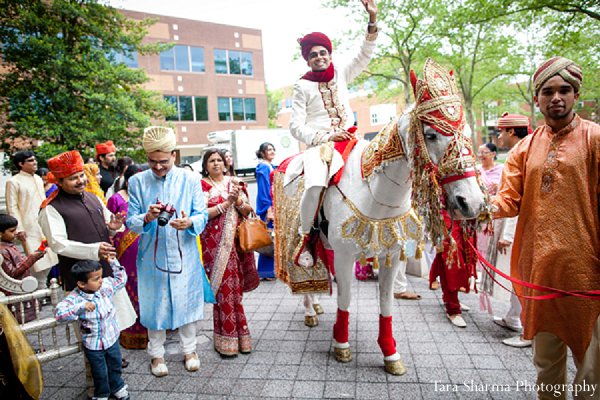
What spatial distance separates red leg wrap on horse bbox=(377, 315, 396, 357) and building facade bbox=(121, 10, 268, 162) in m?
25.5

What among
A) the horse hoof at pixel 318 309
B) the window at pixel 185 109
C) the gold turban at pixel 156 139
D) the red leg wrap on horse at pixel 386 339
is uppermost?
the window at pixel 185 109

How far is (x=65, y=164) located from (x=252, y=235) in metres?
1.74

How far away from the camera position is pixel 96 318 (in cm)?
266

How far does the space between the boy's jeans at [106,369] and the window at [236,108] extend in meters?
28.1

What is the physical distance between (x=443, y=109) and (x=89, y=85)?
9.56 meters

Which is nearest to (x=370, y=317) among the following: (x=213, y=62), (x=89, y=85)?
(x=89, y=85)

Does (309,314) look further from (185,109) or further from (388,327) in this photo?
(185,109)

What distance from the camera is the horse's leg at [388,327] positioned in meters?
3.12

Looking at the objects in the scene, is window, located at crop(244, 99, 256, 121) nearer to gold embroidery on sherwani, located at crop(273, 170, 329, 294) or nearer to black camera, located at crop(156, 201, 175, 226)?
gold embroidery on sherwani, located at crop(273, 170, 329, 294)

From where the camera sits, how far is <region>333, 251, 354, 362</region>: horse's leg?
3.19 metres

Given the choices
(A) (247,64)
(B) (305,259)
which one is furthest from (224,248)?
A: (A) (247,64)

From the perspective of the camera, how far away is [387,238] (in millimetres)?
2885

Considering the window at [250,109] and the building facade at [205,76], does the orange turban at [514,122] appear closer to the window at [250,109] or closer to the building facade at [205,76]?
the building facade at [205,76]

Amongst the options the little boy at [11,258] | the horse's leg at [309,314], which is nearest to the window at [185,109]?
the little boy at [11,258]
